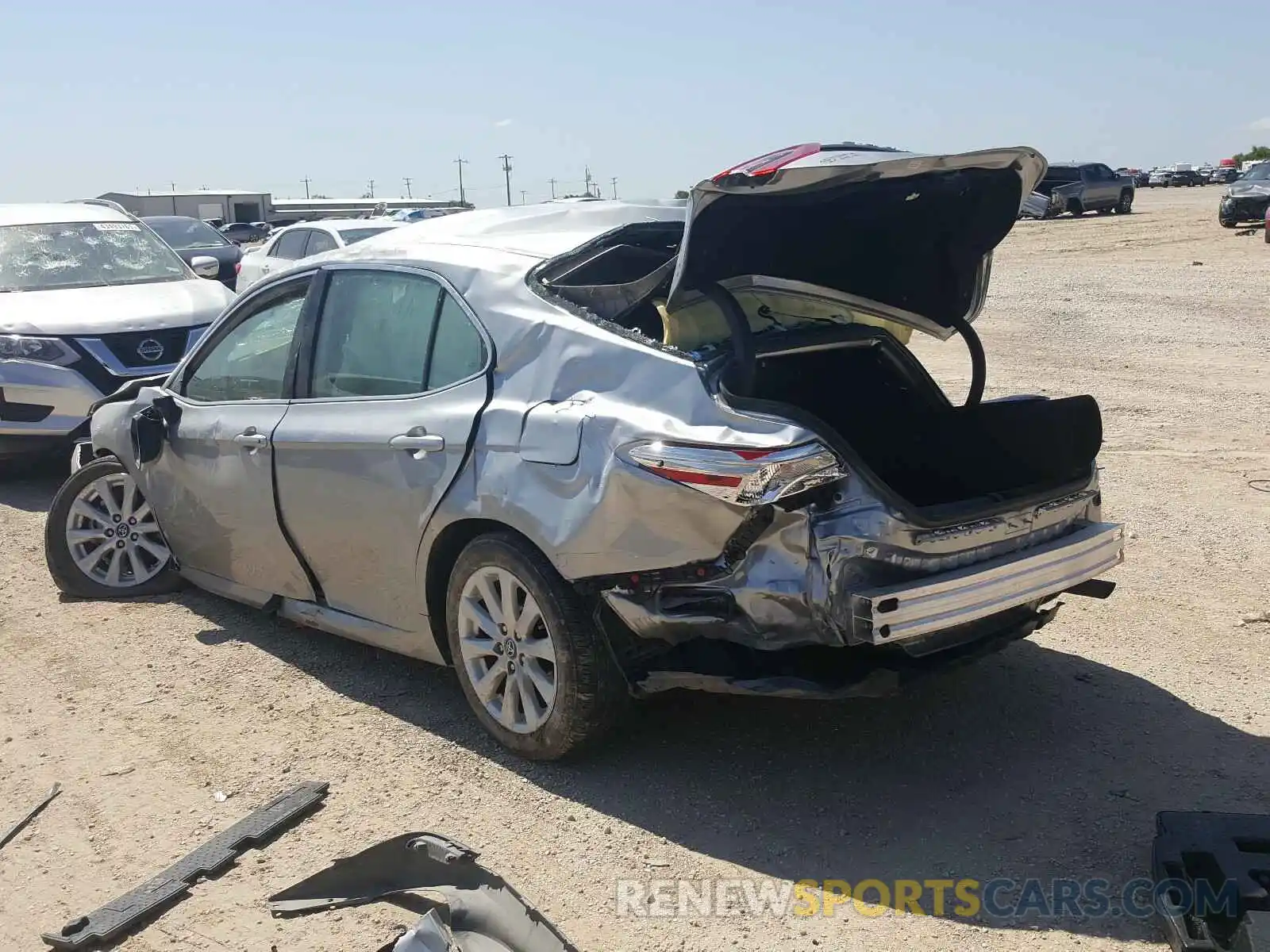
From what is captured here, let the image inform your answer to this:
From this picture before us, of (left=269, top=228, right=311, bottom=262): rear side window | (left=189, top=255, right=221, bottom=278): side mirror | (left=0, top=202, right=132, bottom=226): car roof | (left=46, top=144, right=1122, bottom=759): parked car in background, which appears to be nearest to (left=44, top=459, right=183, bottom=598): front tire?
(left=46, top=144, right=1122, bottom=759): parked car in background

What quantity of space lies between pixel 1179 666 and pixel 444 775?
9.67 ft

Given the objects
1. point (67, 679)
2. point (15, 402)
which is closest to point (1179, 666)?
point (67, 679)

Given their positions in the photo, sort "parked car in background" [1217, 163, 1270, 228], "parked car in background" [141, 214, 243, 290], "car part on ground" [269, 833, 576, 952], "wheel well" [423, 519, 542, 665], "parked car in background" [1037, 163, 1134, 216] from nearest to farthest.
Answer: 1. "car part on ground" [269, 833, 576, 952]
2. "wheel well" [423, 519, 542, 665]
3. "parked car in background" [141, 214, 243, 290]
4. "parked car in background" [1217, 163, 1270, 228]
5. "parked car in background" [1037, 163, 1134, 216]

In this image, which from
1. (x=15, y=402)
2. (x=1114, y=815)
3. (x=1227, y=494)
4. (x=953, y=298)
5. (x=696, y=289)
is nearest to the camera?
(x=1114, y=815)

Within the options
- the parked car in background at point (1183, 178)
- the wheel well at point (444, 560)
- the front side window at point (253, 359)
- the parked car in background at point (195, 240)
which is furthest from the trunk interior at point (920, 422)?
the parked car in background at point (1183, 178)

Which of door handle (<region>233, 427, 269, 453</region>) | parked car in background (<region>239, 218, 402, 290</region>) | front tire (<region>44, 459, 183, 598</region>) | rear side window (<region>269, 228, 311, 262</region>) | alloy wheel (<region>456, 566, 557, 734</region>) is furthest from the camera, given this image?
rear side window (<region>269, 228, 311, 262</region>)

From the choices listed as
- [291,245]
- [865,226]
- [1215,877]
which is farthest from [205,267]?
[1215,877]

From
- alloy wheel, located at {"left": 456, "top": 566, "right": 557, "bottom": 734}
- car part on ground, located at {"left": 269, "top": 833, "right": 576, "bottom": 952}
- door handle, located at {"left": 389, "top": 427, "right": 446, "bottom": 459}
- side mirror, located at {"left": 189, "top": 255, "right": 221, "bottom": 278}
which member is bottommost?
car part on ground, located at {"left": 269, "top": 833, "right": 576, "bottom": 952}

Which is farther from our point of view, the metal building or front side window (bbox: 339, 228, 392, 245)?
the metal building

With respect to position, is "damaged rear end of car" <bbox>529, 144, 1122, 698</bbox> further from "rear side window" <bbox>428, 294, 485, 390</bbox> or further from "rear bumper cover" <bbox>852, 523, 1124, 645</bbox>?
"rear side window" <bbox>428, 294, 485, 390</bbox>

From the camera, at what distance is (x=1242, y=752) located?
4.21 metres

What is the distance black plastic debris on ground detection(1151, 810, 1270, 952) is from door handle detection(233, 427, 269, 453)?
12.0 ft

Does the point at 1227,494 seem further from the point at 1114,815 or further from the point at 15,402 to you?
the point at 15,402

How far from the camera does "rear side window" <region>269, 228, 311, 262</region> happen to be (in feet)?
50.5
